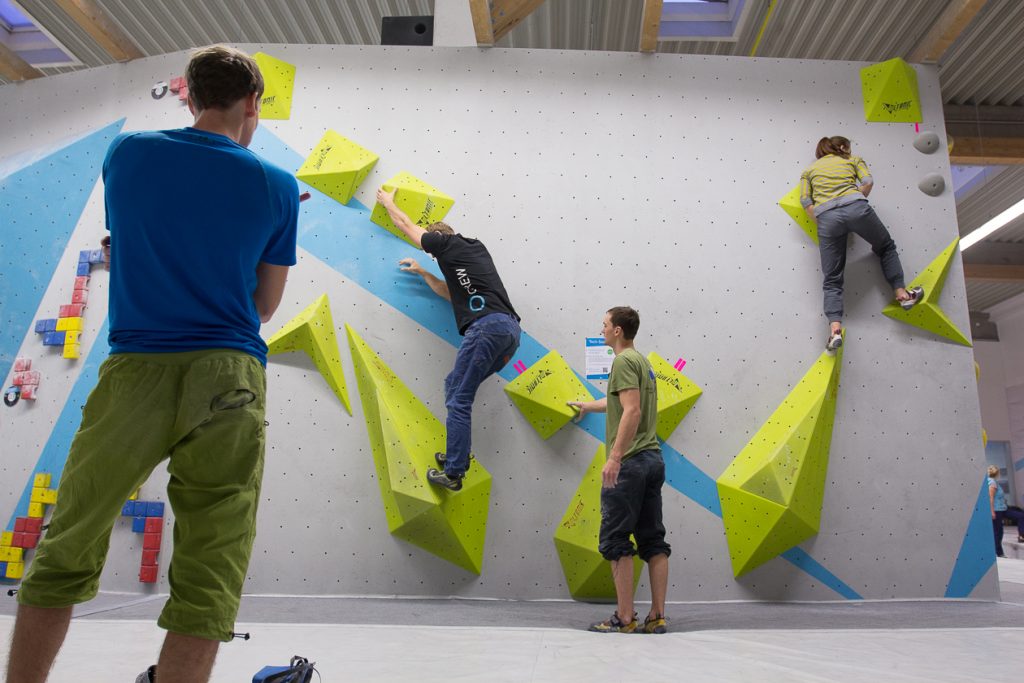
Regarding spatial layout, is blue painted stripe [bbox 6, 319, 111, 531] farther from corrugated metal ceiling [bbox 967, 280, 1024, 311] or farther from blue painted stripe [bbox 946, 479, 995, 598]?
corrugated metal ceiling [bbox 967, 280, 1024, 311]

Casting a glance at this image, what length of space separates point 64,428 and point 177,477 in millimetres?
3106

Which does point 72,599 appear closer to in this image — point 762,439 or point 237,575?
point 237,575

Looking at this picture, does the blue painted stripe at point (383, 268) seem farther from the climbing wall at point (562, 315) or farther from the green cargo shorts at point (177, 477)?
the green cargo shorts at point (177, 477)

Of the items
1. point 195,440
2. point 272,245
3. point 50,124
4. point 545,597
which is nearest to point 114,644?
point 195,440

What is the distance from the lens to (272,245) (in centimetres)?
125

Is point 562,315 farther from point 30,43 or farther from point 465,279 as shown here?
point 30,43

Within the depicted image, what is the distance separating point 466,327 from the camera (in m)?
3.26

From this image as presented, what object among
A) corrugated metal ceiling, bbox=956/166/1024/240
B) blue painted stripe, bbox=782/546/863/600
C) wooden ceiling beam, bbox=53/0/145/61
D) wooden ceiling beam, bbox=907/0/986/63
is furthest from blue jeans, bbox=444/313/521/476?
corrugated metal ceiling, bbox=956/166/1024/240

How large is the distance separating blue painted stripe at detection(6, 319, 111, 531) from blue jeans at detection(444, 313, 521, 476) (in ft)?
6.34

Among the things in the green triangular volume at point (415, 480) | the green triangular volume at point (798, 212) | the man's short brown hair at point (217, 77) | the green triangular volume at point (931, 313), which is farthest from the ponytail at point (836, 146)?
the man's short brown hair at point (217, 77)

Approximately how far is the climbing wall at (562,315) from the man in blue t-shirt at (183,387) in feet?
7.14

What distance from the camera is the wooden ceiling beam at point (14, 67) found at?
167 inches

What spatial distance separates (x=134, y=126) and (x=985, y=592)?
17.5ft

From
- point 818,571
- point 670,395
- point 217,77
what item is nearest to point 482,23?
point 670,395
